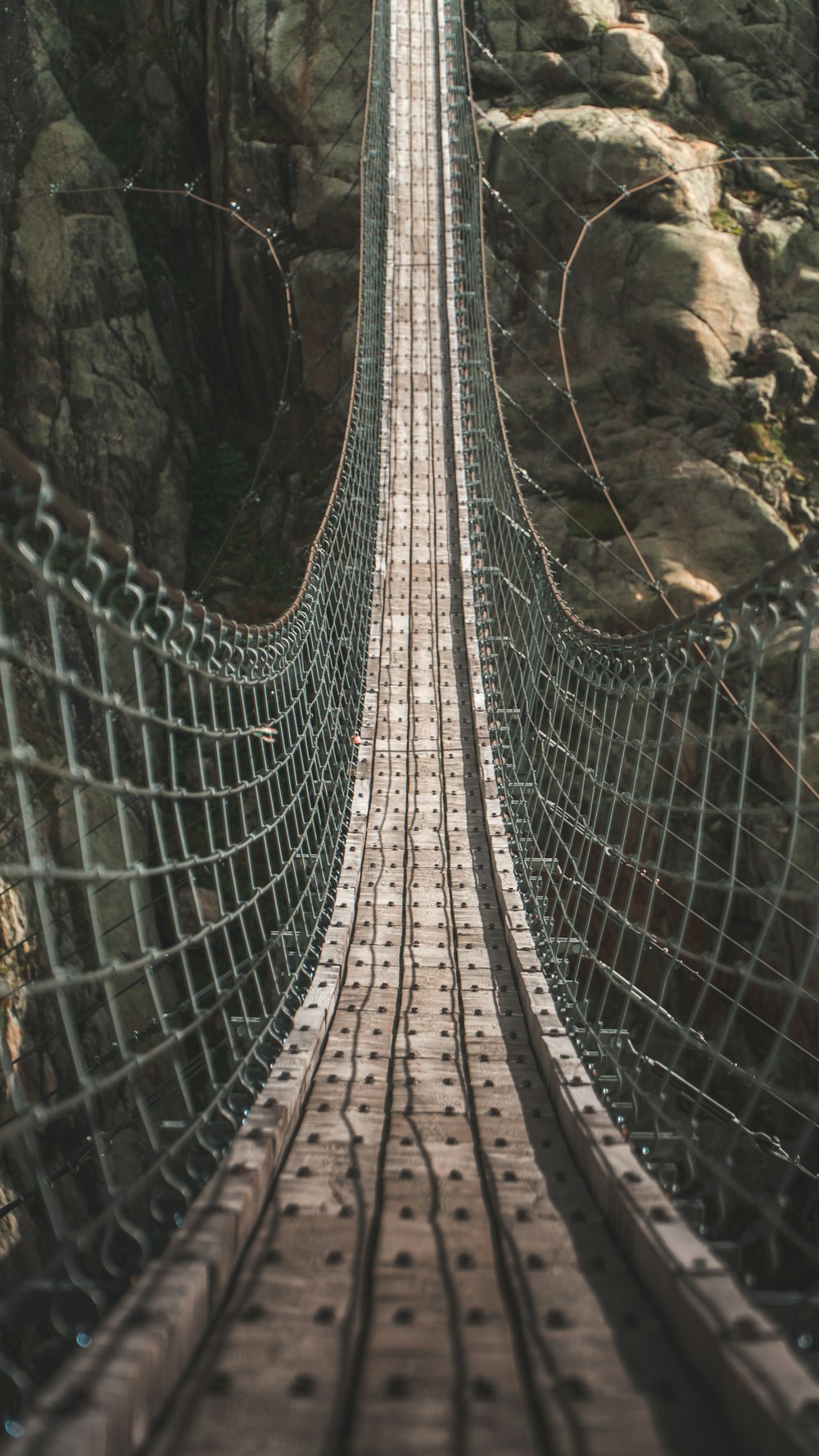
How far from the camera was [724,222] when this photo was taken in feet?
25.9

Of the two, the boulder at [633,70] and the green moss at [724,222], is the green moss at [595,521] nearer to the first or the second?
the green moss at [724,222]

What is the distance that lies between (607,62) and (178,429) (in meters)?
4.94

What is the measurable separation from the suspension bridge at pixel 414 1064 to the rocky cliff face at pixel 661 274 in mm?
1153

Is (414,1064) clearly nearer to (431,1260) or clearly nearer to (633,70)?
(431,1260)

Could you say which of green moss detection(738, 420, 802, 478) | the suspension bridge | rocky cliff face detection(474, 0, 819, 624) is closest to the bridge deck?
the suspension bridge

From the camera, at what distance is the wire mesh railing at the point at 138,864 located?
4.43 ft

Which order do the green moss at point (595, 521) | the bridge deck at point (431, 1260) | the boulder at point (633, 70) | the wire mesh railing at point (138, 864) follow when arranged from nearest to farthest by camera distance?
the bridge deck at point (431, 1260) < the wire mesh railing at point (138, 864) < the green moss at point (595, 521) < the boulder at point (633, 70)

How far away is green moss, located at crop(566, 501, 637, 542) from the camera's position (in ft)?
24.2

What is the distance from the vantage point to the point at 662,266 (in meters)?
7.72

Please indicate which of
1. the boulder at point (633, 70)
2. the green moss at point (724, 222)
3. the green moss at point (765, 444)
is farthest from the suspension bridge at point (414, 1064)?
the boulder at point (633, 70)

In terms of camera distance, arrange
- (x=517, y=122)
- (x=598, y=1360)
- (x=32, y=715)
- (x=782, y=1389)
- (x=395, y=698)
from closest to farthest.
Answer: (x=782, y=1389) < (x=598, y=1360) < (x=395, y=698) < (x=32, y=715) < (x=517, y=122)

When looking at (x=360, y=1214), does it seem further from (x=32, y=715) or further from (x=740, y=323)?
(x=740, y=323)

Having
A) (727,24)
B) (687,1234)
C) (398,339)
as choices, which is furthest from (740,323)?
(687,1234)

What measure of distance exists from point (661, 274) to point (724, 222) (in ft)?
2.51
